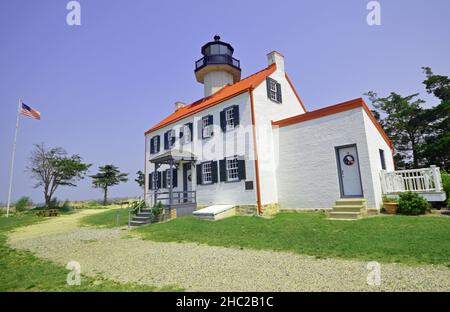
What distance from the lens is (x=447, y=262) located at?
4730mm

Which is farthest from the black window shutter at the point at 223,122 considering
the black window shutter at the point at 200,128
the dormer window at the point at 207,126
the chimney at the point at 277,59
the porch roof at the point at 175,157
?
the chimney at the point at 277,59

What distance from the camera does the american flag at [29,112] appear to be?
Answer: 22.7 meters

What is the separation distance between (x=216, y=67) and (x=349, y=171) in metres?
13.6

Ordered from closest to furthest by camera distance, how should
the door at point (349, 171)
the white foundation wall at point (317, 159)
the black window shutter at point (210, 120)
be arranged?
the white foundation wall at point (317, 159)
the door at point (349, 171)
the black window shutter at point (210, 120)

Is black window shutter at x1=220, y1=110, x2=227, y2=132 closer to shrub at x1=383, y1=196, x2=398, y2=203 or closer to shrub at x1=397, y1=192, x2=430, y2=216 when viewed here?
shrub at x1=383, y1=196, x2=398, y2=203

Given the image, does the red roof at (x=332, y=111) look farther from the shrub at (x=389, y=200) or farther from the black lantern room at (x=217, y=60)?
the black lantern room at (x=217, y=60)

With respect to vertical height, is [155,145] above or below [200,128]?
below

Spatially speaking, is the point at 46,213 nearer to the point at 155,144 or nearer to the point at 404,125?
the point at 155,144

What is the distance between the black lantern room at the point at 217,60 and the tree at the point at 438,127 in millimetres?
17937

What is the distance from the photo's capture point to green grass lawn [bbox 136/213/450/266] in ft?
18.1

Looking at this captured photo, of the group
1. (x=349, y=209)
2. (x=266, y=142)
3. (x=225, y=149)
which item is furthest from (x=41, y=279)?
(x=266, y=142)

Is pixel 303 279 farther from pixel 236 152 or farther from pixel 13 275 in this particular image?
pixel 236 152

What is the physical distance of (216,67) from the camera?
19688 mm

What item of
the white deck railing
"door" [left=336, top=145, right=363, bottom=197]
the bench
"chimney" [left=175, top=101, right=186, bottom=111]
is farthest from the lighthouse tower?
the bench
